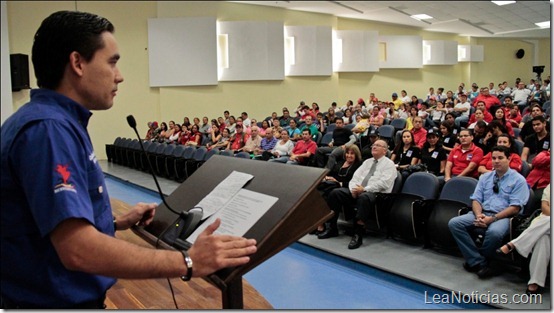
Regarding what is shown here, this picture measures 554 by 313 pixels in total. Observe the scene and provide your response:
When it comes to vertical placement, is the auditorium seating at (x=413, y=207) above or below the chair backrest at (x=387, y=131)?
below

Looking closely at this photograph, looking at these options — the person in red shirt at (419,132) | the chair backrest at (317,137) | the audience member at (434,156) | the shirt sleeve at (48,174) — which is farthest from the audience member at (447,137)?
the shirt sleeve at (48,174)

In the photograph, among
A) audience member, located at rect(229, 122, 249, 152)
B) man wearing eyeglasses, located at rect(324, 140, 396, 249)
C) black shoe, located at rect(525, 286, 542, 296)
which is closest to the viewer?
black shoe, located at rect(525, 286, 542, 296)

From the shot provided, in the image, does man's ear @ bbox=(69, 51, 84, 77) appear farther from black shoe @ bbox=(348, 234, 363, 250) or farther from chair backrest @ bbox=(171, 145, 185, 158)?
chair backrest @ bbox=(171, 145, 185, 158)

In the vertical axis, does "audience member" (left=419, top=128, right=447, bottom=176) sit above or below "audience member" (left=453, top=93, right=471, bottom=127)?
below

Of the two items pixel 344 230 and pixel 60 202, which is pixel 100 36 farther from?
pixel 344 230

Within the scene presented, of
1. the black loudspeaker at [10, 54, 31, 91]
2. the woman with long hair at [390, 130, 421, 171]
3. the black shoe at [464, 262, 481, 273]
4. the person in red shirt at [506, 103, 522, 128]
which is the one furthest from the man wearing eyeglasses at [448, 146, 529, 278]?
the black loudspeaker at [10, 54, 31, 91]

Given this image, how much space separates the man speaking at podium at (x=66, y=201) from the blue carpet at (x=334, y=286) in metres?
2.53

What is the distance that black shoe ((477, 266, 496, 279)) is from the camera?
3.76 m

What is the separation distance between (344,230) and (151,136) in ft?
33.3

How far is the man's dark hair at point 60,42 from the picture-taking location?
110cm

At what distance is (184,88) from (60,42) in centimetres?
1491

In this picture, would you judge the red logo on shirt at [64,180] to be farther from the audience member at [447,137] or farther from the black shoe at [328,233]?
the audience member at [447,137]

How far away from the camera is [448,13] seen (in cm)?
1458

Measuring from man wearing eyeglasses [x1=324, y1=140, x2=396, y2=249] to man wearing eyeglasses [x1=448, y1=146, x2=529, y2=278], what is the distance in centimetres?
101
